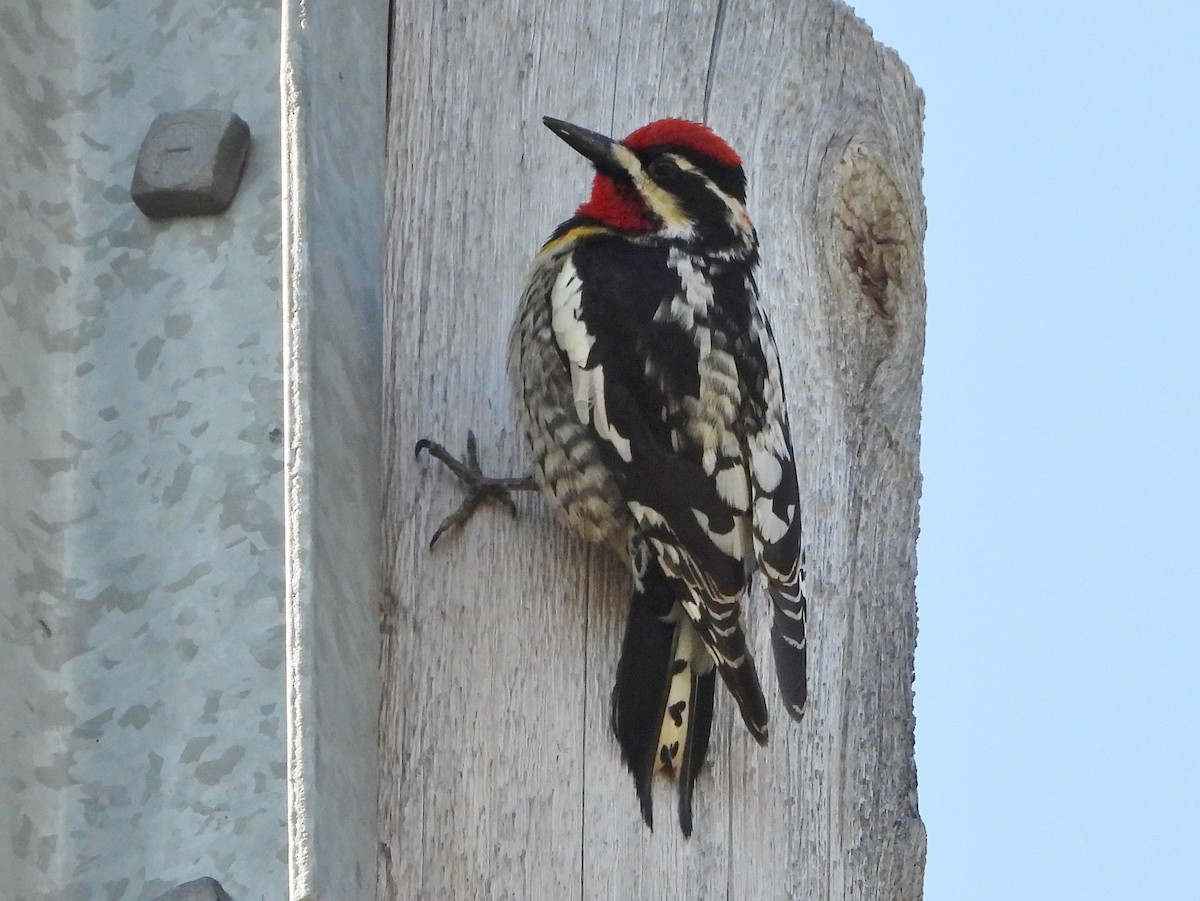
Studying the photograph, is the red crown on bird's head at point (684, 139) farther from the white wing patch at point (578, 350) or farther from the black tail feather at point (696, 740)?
the black tail feather at point (696, 740)

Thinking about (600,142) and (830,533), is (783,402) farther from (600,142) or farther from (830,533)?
(600,142)

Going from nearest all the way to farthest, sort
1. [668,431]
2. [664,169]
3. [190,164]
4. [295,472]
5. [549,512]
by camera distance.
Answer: [295,472] < [190,164] < [549,512] < [668,431] < [664,169]

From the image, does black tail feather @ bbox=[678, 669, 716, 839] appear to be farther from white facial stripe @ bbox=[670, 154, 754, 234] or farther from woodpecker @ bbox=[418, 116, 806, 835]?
white facial stripe @ bbox=[670, 154, 754, 234]

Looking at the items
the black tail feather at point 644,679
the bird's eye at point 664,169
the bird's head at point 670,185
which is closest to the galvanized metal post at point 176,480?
the black tail feather at point 644,679

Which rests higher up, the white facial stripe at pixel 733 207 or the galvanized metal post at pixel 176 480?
the white facial stripe at pixel 733 207

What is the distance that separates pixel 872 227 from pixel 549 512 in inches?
32.1

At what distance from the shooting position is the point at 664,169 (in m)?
2.96

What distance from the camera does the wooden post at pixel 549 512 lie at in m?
2.29

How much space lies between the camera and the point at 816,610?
2658 millimetres

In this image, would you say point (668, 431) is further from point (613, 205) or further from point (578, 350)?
point (613, 205)

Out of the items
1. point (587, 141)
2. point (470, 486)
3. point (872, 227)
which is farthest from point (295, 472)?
point (872, 227)

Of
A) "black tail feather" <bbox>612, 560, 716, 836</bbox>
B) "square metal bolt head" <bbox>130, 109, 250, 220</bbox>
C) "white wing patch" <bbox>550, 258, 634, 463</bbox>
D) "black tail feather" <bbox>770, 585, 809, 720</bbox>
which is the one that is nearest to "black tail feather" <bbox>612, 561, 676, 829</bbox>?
"black tail feather" <bbox>612, 560, 716, 836</bbox>

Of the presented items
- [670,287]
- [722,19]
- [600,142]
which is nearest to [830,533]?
[670,287]

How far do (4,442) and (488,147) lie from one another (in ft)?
3.75
